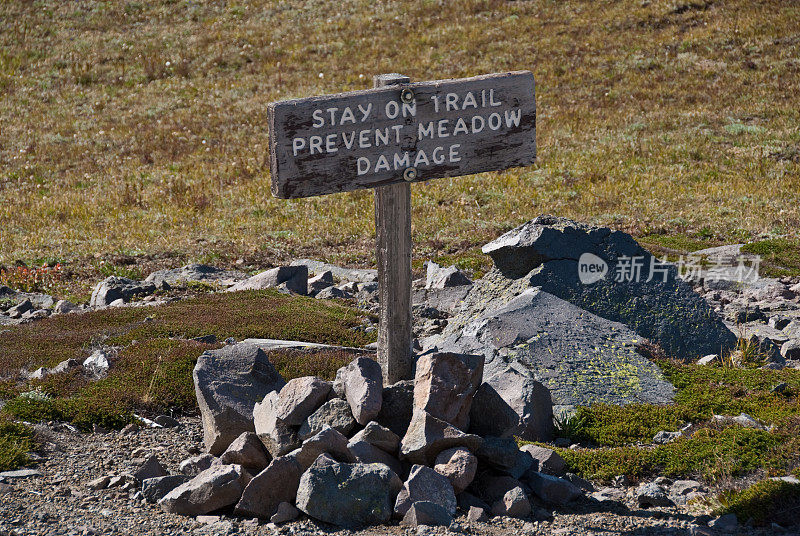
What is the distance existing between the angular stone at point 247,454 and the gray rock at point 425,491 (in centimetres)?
134

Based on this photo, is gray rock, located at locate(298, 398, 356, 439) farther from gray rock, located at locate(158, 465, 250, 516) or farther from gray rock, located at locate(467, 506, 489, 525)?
gray rock, located at locate(467, 506, 489, 525)

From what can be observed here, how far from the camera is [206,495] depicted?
5.91m

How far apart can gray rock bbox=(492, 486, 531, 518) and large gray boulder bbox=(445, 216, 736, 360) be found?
4425 mm

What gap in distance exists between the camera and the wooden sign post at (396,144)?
607 centimetres

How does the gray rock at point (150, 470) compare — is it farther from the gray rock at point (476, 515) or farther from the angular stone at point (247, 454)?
the gray rock at point (476, 515)

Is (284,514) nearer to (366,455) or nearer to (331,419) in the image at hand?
(366,455)

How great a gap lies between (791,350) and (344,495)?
7475 millimetres

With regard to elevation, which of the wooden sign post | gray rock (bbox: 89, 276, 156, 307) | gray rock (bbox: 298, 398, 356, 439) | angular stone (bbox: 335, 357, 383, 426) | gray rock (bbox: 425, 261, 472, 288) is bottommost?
gray rock (bbox: 89, 276, 156, 307)

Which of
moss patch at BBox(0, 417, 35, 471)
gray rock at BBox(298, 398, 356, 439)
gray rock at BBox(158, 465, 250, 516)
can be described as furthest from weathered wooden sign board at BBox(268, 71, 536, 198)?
moss patch at BBox(0, 417, 35, 471)

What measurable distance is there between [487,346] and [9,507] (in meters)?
5.36

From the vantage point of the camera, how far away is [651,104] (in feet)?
104

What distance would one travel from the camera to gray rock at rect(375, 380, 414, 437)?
267 inches

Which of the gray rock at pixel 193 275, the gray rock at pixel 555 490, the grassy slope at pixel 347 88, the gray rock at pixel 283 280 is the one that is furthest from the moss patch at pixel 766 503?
the grassy slope at pixel 347 88

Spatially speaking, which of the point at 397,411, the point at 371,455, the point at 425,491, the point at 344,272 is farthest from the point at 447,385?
the point at 344,272
